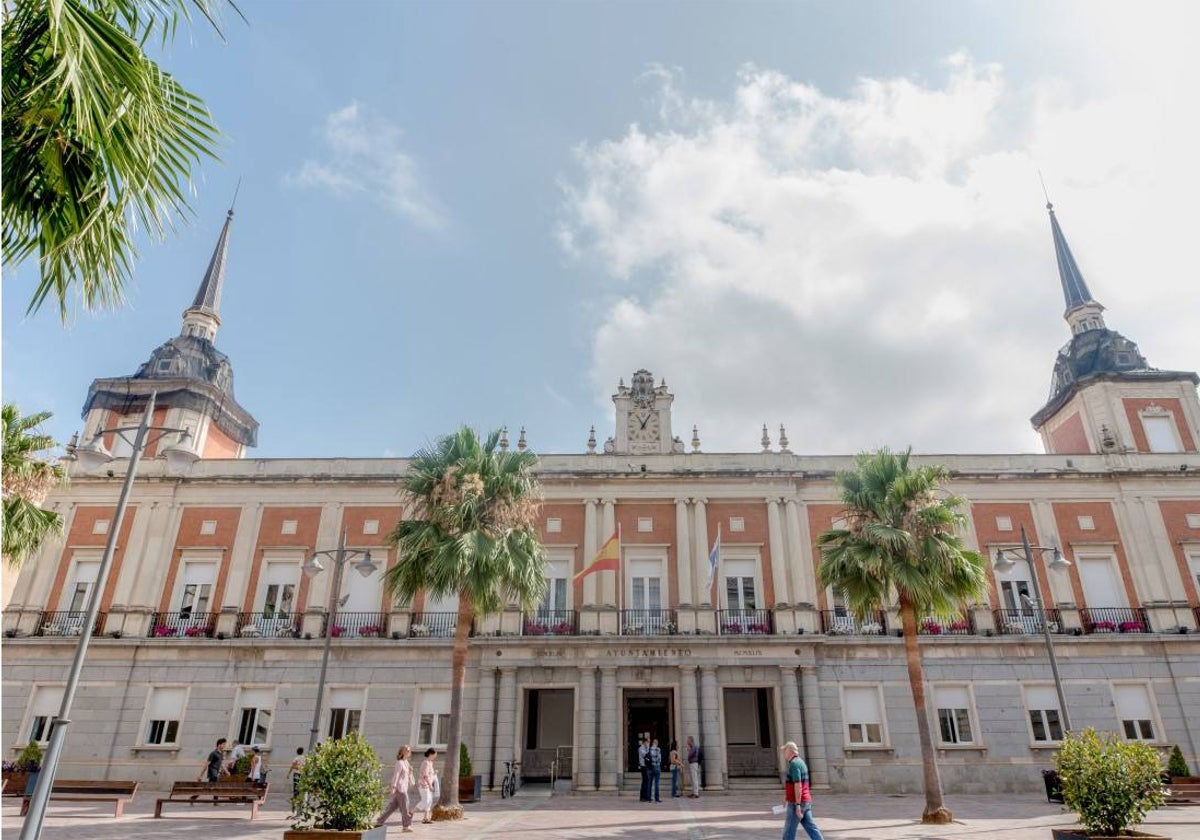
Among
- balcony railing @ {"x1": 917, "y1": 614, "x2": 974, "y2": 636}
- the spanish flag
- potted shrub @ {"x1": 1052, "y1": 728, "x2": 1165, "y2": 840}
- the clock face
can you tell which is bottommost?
potted shrub @ {"x1": 1052, "y1": 728, "x2": 1165, "y2": 840}

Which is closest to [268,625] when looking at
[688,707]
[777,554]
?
[688,707]

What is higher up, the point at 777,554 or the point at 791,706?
the point at 777,554

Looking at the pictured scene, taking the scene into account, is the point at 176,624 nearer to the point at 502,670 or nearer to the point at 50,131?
the point at 502,670

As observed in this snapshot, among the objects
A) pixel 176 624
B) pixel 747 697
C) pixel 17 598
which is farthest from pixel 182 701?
pixel 747 697

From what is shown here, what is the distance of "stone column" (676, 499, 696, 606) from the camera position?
Result: 25.5 m

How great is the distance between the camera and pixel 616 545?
2295 centimetres

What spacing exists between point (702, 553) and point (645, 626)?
10.8 feet

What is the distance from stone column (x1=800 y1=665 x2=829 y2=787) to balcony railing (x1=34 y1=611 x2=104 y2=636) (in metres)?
23.7

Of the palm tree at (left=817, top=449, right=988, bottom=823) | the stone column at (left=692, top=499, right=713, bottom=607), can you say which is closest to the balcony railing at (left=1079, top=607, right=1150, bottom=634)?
the palm tree at (left=817, top=449, right=988, bottom=823)

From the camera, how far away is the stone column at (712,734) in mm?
22531

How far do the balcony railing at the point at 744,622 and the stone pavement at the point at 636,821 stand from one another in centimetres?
517

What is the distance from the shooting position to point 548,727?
93.5 feet

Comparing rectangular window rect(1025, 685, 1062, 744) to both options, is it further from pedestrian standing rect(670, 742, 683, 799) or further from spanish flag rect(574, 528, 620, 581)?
spanish flag rect(574, 528, 620, 581)

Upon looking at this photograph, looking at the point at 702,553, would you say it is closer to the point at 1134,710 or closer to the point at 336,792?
the point at 1134,710
